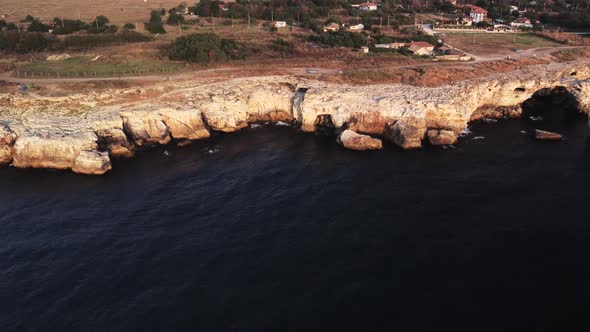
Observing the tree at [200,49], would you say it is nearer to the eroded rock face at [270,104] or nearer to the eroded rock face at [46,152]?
the eroded rock face at [270,104]

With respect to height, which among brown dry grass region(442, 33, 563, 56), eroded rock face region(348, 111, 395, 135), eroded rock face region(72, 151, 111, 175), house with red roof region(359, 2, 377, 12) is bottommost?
eroded rock face region(72, 151, 111, 175)

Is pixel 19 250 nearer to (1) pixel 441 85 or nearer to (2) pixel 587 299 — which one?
(2) pixel 587 299

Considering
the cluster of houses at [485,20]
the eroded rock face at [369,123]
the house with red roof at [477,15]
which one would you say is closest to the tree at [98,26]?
the eroded rock face at [369,123]

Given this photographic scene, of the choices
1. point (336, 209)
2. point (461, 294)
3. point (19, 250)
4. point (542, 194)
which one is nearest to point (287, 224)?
point (336, 209)

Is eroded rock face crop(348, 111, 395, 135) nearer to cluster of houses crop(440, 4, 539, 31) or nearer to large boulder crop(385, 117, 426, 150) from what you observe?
large boulder crop(385, 117, 426, 150)

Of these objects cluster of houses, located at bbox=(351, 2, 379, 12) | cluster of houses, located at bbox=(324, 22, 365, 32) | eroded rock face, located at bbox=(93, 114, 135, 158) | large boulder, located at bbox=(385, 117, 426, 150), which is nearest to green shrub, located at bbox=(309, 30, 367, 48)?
cluster of houses, located at bbox=(324, 22, 365, 32)

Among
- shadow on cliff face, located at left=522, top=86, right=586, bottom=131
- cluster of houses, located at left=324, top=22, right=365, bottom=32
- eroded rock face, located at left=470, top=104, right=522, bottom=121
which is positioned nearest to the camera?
shadow on cliff face, located at left=522, top=86, right=586, bottom=131
